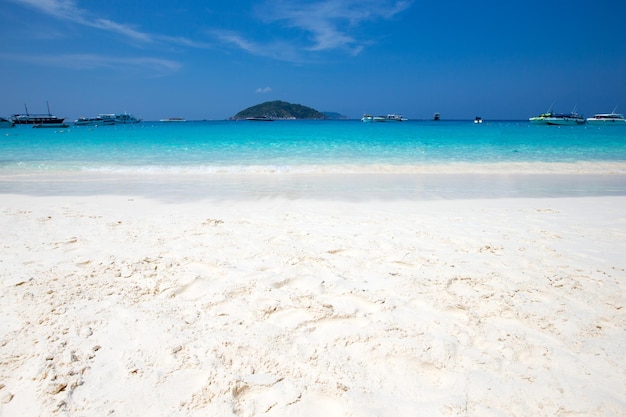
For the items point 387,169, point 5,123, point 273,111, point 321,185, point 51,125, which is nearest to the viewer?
point 321,185

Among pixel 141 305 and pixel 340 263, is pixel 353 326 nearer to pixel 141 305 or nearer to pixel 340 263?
pixel 340 263

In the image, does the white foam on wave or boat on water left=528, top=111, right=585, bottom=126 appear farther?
boat on water left=528, top=111, right=585, bottom=126

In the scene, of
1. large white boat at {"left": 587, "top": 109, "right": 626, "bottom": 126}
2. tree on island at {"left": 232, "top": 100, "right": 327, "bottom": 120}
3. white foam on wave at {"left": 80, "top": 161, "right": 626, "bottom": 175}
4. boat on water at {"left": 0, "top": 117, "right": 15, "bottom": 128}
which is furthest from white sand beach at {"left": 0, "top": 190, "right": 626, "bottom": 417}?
tree on island at {"left": 232, "top": 100, "right": 327, "bottom": 120}

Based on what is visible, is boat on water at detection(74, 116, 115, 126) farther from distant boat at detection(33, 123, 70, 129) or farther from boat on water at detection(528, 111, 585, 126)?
boat on water at detection(528, 111, 585, 126)

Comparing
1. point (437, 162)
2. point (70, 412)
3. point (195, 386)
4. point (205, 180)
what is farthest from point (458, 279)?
point (437, 162)

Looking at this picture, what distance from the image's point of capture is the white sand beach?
1.94 metres

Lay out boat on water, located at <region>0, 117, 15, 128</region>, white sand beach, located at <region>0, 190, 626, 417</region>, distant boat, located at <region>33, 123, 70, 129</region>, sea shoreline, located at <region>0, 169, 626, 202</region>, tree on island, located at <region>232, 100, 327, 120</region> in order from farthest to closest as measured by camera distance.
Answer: tree on island, located at <region>232, 100, 327, 120</region> → boat on water, located at <region>0, 117, 15, 128</region> → distant boat, located at <region>33, 123, 70, 129</region> → sea shoreline, located at <region>0, 169, 626, 202</region> → white sand beach, located at <region>0, 190, 626, 417</region>

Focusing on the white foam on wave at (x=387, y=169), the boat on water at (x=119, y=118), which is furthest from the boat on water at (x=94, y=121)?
the white foam on wave at (x=387, y=169)

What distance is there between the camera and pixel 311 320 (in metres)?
2.67

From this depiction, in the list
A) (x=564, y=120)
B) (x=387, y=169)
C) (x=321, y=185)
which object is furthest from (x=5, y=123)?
(x=564, y=120)

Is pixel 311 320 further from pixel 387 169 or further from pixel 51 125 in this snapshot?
pixel 51 125

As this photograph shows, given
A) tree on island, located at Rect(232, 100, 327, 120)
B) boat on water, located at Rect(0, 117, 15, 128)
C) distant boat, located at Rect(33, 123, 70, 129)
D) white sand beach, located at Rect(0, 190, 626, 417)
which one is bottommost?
white sand beach, located at Rect(0, 190, 626, 417)

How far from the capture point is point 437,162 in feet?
47.3

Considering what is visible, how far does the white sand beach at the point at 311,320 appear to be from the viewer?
1.94 metres
